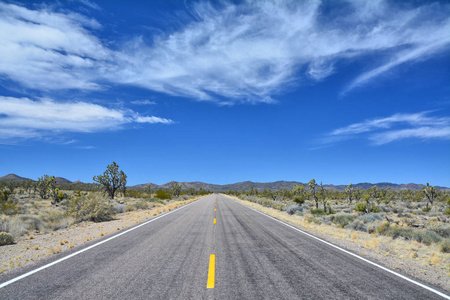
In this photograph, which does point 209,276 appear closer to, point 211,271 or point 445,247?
point 211,271

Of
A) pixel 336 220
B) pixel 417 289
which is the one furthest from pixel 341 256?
pixel 336 220

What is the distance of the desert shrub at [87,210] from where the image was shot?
16.0 metres

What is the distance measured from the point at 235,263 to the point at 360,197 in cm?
5678

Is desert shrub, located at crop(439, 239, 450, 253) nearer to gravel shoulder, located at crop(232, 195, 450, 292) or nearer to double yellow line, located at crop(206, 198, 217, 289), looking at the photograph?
gravel shoulder, located at crop(232, 195, 450, 292)

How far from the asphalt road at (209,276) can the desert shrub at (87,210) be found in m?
9.21

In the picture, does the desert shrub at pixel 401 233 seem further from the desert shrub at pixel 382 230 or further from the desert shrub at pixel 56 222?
the desert shrub at pixel 56 222

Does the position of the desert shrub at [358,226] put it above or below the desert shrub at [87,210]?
below

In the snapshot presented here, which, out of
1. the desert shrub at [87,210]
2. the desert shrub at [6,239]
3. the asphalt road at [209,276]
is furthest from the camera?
the desert shrub at [87,210]

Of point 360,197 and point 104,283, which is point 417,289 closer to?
point 104,283

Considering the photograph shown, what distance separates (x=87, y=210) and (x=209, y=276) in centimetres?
1437

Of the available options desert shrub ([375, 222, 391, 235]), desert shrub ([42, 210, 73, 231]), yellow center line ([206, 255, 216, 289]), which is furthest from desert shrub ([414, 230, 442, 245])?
desert shrub ([42, 210, 73, 231])

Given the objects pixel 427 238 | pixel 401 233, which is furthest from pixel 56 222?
pixel 427 238

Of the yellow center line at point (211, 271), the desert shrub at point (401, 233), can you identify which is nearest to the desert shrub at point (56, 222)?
the yellow center line at point (211, 271)

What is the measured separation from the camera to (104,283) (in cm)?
491
